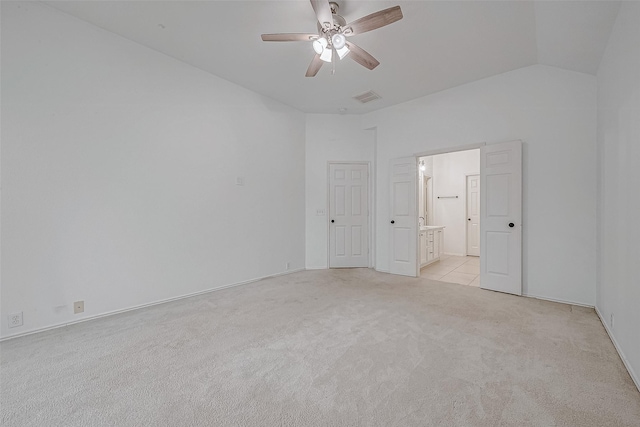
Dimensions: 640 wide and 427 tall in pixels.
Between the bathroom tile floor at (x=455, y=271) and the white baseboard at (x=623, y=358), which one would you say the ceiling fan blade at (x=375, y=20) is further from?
the bathroom tile floor at (x=455, y=271)

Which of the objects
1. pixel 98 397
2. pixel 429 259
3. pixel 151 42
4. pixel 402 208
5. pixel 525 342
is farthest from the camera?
pixel 429 259

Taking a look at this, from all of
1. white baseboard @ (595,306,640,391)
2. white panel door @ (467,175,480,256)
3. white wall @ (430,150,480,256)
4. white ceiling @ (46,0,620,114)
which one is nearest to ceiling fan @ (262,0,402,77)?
white ceiling @ (46,0,620,114)

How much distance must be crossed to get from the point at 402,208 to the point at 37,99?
4884mm

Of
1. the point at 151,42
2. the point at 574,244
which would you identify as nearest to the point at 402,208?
the point at 574,244

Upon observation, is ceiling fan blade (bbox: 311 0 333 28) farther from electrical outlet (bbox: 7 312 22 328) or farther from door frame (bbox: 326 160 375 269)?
Result: electrical outlet (bbox: 7 312 22 328)

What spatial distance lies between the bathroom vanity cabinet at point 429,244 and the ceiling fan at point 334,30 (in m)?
3.75

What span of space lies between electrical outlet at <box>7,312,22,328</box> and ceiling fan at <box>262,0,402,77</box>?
3383 millimetres

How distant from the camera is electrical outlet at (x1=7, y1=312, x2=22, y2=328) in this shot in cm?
238

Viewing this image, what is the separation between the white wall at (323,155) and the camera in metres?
5.37

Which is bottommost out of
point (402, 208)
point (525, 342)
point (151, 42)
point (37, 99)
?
point (525, 342)

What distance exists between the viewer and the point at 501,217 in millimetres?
3732

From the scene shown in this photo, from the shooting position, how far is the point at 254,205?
4414 mm

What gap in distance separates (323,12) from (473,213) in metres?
6.67

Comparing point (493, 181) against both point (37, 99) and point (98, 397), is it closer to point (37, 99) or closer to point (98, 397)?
point (98, 397)
